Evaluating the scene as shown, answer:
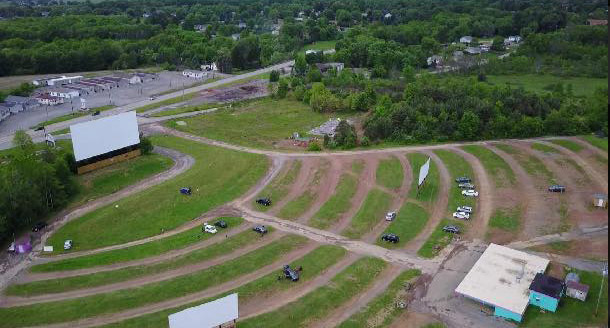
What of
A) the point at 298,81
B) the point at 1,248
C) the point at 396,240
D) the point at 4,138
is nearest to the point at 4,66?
the point at 4,138

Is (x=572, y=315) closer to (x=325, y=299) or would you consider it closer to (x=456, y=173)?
(x=325, y=299)

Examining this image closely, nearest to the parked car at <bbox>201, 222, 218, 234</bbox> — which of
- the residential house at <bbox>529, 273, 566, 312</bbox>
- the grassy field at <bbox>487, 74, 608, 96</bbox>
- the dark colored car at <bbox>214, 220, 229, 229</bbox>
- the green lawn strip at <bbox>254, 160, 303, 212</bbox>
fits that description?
the dark colored car at <bbox>214, 220, 229, 229</bbox>

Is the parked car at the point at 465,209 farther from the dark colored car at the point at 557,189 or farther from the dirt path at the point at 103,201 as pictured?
the dirt path at the point at 103,201

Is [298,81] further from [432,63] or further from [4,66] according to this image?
[4,66]

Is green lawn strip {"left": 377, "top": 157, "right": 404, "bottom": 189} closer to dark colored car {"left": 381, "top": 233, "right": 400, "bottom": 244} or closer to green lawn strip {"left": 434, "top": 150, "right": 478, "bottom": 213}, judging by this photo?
green lawn strip {"left": 434, "top": 150, "right": 478, "bottom": 213}

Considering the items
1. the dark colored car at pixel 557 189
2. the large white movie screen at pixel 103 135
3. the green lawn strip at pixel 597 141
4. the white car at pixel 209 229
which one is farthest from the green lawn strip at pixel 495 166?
the large white movie screen at pixel 103 135

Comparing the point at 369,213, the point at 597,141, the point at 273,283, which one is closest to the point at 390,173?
the point at 369,213
